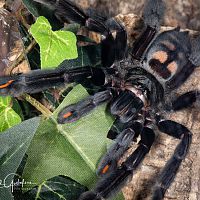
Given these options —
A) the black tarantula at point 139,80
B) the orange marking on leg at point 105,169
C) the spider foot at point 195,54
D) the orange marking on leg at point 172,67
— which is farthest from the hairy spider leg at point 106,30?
the orange marking on leg at point 105,169

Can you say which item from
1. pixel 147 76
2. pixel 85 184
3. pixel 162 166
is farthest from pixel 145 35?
pixel 85 184

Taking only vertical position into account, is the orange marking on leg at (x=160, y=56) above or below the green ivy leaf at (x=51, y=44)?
below

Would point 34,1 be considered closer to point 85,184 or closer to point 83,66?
point 83,66

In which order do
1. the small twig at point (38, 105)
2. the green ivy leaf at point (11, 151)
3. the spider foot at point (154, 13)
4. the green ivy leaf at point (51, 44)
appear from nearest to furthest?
the green ivy leaf at point (11, 151)
the green ivy leaf at point (51, 44)
the small twig at point (38, 105)
the spider foot at point (154, 13)

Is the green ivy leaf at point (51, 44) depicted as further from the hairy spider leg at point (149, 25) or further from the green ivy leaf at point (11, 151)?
the hairy spider leg at point (149, 25)

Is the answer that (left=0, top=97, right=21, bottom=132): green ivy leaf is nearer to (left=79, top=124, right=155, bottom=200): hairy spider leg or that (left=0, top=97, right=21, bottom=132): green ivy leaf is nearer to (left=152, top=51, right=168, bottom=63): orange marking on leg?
(left=79, top=124, right=155, bottom=200): hairy spider leg

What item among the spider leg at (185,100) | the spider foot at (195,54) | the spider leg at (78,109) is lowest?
the spider leg at (185,100)

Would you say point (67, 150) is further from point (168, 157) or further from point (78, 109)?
point (168, 157)

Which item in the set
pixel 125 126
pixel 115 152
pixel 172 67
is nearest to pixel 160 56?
pixel 172 67
